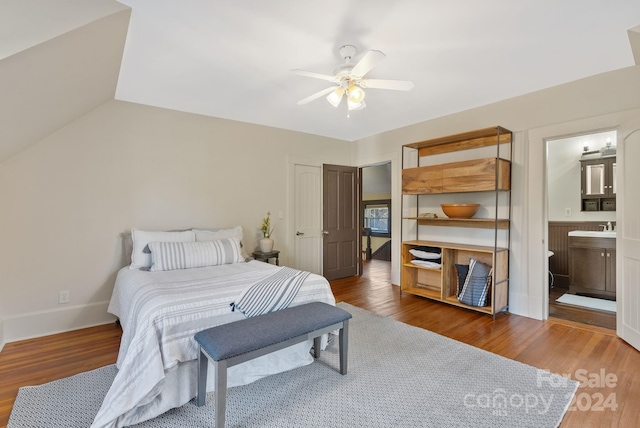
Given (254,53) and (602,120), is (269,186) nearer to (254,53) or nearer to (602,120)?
(254,53)

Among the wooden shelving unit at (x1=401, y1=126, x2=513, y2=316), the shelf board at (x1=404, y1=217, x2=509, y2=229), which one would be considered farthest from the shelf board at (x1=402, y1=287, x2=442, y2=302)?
the shelf board at (x1=404, y1=217, x2=509, y2=229)

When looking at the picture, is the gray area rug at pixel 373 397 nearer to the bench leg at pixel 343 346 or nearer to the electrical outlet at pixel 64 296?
the bench leg at pixel 343 346

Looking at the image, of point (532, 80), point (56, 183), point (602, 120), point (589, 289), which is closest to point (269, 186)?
point (56, 183)

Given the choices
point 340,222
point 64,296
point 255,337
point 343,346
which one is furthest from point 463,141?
point 64,296

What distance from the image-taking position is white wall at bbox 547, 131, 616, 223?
4500mm

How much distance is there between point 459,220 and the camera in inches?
154

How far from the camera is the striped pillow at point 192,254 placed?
2.96 metres

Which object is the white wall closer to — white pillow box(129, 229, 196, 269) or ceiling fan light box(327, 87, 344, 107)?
ceiling fan light box(327, 87, 344, 107)

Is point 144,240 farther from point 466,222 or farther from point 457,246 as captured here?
point 466,222

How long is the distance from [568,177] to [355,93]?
13.7 ft

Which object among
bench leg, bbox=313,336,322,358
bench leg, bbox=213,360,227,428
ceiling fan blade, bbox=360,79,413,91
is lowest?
bench leg, bbox=313,336,322,358

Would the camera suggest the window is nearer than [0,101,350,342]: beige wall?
No

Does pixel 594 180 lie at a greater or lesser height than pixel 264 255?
greater

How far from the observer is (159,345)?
1.74 metres
